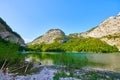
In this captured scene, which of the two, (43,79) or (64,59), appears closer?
(43,79)

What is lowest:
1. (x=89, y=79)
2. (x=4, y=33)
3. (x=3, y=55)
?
(x=89, y=79)

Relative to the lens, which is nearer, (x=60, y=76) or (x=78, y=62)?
(x=60, y=76)

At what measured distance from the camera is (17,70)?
33.3m

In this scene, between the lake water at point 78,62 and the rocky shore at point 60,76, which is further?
the lake water at point 78,62

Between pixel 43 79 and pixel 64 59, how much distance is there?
86.8ft

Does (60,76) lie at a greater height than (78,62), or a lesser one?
lesser

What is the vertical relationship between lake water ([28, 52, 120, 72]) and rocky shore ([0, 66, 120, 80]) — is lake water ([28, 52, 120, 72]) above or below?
above

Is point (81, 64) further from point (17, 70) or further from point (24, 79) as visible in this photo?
point (24, 79)

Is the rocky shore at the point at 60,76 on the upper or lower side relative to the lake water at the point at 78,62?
lower

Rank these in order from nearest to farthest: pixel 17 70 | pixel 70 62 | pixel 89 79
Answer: pixel 89 79 → pixel 17 70 → pixel 70 62

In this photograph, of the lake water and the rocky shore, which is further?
the lake water

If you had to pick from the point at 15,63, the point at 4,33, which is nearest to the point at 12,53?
the point at 15,63

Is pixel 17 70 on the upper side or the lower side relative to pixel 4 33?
lower

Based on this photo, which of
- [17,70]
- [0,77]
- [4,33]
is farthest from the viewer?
[4,33]
